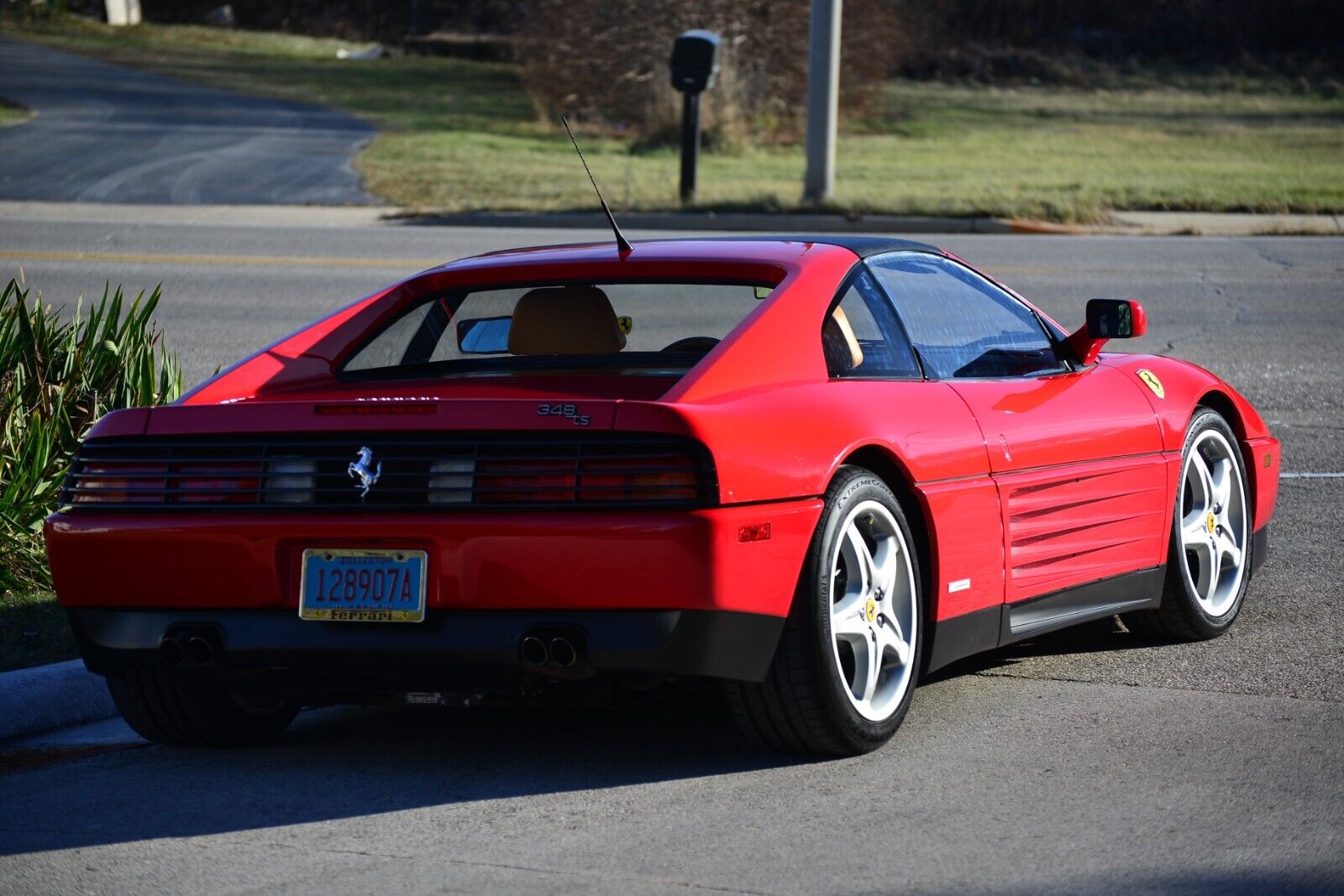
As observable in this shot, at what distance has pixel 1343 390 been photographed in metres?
11.8

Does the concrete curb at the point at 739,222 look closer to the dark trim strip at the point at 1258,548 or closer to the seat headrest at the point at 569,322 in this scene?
the dark trim strip at the point at 1258,548

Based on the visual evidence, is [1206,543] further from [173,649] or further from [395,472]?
[173,649]

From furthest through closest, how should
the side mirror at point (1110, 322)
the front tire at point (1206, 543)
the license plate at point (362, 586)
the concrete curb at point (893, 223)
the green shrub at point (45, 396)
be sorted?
1. the concrete curb at point (893, 223)
2. the green shrub at point (45, 396)
3. the front tire at point (1206, 543)
4. the side mirror at point (1110, 322)
5. the license plate at point (362, 586)

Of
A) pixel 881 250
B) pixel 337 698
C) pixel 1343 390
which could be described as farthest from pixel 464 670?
pixel 1343 390

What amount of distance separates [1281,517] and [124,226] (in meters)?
14.9

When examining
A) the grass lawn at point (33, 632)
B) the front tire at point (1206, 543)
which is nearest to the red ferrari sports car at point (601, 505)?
the front tire at point (1206, 543)

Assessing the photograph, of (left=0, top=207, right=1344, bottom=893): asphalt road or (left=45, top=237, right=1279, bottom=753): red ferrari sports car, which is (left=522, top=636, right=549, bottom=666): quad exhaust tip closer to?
(left=45, top=237, right=1279, bottom=753): red ferrari sports car

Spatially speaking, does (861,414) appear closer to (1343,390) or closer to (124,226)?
(1343,390)

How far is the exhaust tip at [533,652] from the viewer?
175 inches

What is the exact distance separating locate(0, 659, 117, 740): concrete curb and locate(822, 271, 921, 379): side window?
2351 mm

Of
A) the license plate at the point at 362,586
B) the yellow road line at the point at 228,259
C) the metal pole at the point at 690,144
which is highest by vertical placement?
the license plate at the point at 362,586

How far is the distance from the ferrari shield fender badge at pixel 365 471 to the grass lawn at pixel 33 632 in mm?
1706

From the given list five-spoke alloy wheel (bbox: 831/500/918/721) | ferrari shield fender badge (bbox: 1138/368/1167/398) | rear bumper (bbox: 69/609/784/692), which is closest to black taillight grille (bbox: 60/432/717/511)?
rear bumper (bbox: 69/609/784/692)

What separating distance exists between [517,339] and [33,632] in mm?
1890
